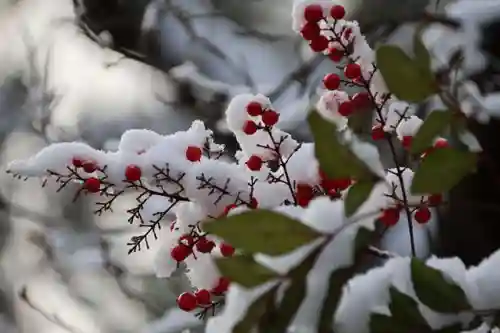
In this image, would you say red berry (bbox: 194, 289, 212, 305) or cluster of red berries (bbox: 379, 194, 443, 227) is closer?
Answer: cluster of red berries (bbox: 379, 194, 443, 227)

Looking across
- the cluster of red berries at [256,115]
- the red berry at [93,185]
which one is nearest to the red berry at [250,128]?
the cluster of red berries at [256,115]

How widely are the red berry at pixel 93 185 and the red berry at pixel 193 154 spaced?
2.3 inches

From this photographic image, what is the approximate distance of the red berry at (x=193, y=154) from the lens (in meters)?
0.45

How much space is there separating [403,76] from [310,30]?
21 cm

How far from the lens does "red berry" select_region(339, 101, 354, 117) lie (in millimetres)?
445

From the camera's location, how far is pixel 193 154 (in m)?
0.45

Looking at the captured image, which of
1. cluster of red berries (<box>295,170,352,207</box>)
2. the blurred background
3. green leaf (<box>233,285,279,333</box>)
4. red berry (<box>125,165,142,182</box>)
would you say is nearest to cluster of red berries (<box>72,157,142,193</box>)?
red berry (<box>125,165,142,182</box>)

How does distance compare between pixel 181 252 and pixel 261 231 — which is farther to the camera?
pixel 181 252

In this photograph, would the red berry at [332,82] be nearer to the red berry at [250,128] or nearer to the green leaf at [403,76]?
the red berry at [250,128]

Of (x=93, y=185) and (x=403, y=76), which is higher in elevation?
(x=403, y=76)

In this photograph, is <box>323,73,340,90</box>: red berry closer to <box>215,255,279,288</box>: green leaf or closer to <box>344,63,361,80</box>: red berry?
<box>344,63,361,80</box>: red berry

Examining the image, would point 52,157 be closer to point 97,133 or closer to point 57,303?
point 97,133

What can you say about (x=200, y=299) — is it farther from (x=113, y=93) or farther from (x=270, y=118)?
(x=113, y=93)

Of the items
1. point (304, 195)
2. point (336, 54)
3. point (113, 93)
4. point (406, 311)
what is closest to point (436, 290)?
point (406, 311)
